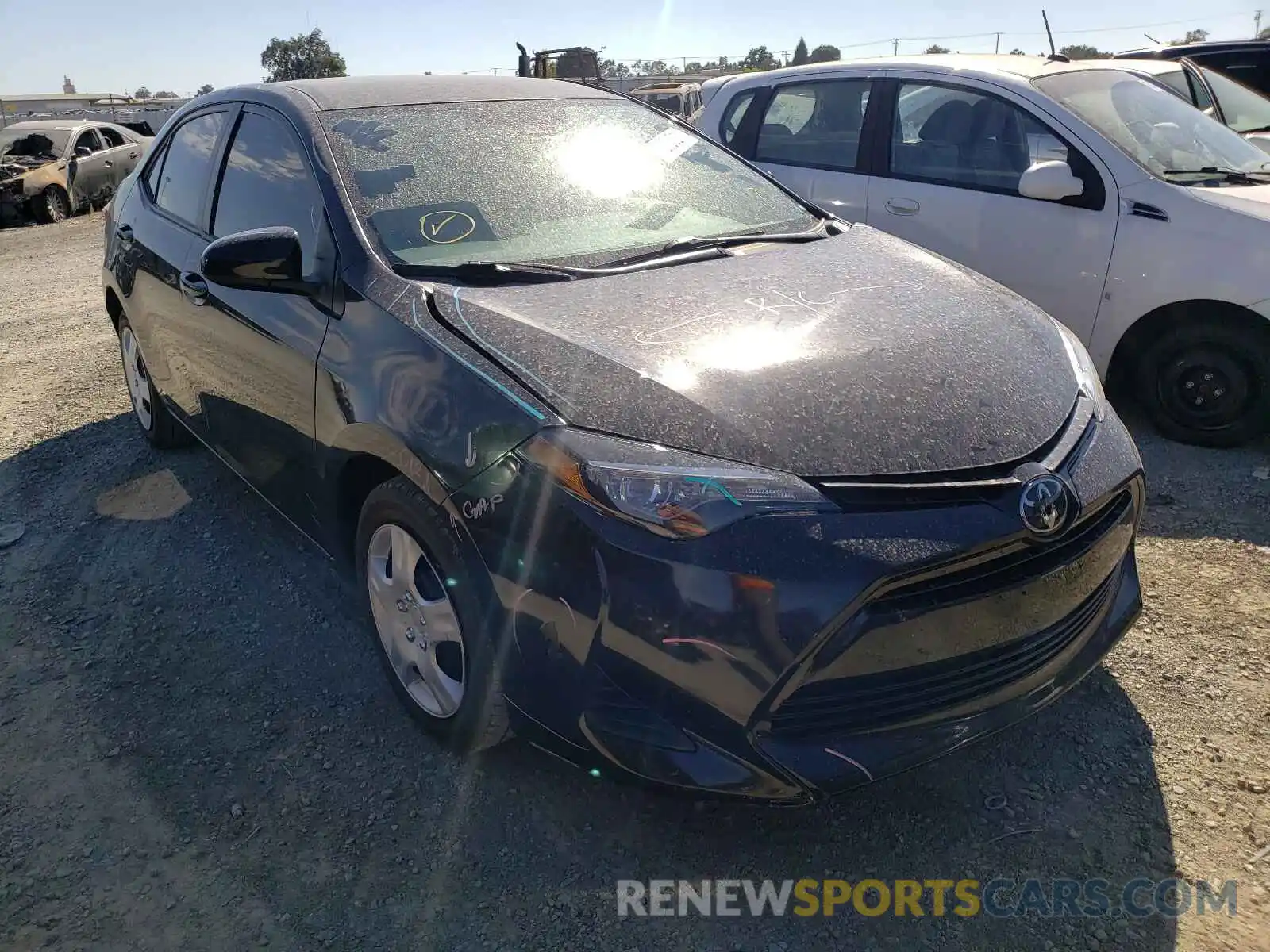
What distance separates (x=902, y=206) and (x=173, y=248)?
3.50 metres

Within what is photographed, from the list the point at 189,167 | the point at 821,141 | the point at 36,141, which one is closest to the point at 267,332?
the point at 189,167

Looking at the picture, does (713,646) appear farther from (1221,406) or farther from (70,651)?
(1221,406)

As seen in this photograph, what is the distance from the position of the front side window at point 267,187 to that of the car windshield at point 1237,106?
6.11m

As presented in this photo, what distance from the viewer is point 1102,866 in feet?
7.20

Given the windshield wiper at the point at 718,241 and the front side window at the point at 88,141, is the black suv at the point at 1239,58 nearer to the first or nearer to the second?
the windshield wiper at the point at 718,241

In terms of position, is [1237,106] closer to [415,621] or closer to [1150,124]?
[1150,124]

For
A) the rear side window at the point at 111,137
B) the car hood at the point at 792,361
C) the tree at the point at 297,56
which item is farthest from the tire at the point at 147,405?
the tree at the point at 297,56

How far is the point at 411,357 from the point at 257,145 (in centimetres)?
150

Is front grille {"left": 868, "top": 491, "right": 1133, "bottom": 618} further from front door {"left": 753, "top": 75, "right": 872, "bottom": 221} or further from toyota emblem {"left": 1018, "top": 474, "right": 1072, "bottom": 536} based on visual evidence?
front door {"left": 753, "top": 75, "right": 872, "bottom": 221}

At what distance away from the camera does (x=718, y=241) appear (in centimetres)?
312

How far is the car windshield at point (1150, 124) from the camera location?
15.0 ft

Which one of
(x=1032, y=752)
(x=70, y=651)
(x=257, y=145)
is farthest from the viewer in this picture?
(x=257, y=145)

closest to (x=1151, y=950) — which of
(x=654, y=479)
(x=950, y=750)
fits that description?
(x=950, y=750)

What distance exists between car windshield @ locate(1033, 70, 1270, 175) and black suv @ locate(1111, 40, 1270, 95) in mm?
3583
